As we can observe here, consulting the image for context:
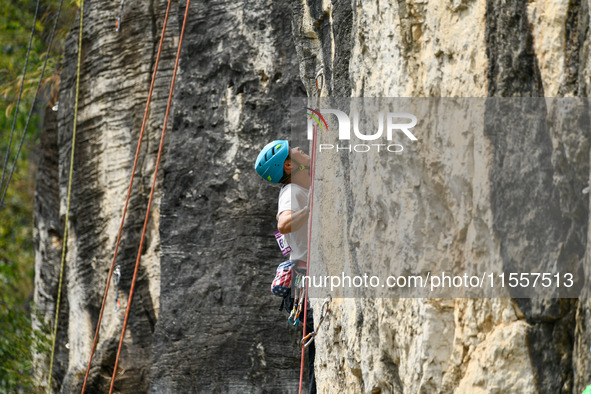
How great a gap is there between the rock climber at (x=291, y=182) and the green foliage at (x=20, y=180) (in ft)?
19.4

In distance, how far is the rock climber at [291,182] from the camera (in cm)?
527

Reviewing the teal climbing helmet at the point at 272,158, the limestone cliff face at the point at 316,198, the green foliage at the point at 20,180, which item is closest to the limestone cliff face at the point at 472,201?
the limestone cliff face at the point at 316,198

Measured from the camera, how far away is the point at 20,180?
1612cm

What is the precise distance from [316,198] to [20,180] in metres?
12.2

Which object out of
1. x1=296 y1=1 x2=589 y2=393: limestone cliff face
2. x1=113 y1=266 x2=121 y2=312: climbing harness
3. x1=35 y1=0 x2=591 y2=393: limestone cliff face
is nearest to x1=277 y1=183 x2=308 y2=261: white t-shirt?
x1=35 y1=0 x2=591 y2=393: limestone cliff face

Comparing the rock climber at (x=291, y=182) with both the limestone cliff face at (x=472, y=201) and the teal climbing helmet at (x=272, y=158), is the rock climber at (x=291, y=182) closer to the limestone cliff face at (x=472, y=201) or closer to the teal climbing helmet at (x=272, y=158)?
the teal climbing helmet at (x=272, y=158)

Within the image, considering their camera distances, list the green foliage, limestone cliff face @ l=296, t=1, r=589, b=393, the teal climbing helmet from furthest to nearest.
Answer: the green foliage → the teal climbing helmet → limestone cliff face @ l=296, t=1, r=589, b=393

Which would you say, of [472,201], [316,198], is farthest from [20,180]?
[472,201]

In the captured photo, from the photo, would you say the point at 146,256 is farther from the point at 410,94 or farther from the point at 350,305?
the point at 410,94

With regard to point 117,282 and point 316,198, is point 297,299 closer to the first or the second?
point 316,198

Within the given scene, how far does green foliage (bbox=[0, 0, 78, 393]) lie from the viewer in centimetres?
→ 1050

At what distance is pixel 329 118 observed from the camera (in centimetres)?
477

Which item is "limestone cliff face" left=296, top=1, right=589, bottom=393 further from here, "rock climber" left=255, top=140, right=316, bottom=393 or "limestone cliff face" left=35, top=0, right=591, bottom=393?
"rock climber" left=255, top=140, right=316, bottom=393

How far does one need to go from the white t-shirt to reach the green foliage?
584cm
